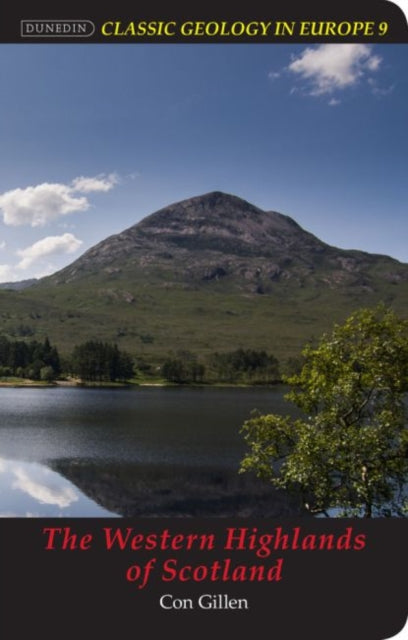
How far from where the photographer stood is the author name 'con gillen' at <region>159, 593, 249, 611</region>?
9.30 meters

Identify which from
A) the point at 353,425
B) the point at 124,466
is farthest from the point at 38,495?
the point at 353,425

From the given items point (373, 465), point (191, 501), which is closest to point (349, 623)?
point (373, 465)

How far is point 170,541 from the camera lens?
32.5 ft

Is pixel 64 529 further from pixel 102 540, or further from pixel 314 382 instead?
pixel 314 382

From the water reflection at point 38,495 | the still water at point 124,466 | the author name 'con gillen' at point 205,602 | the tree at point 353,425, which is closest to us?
the author name 'con gillen' at point 205,602

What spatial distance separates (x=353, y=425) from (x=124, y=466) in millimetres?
45316

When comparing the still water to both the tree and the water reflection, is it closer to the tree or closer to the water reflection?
the water reflection

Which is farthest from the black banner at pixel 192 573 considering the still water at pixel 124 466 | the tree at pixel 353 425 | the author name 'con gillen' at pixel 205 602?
the still water at pixel 124 466
